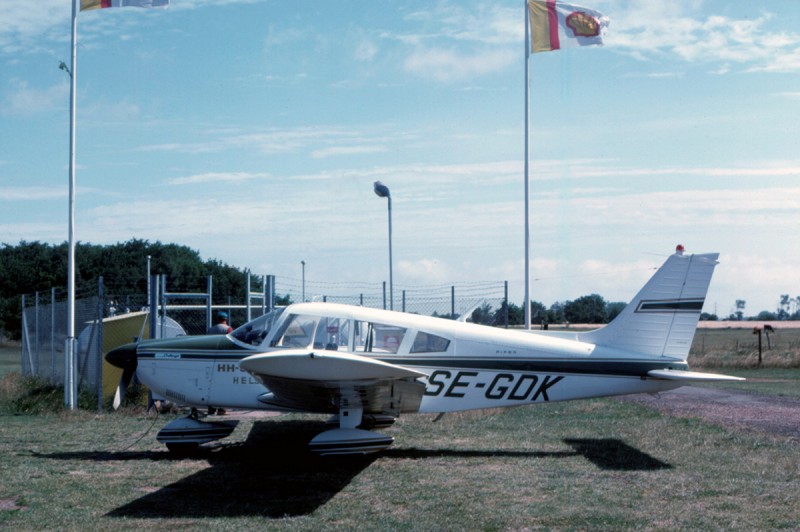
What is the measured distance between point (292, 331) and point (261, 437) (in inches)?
90.6

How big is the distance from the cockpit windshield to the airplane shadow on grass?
53.8 inches

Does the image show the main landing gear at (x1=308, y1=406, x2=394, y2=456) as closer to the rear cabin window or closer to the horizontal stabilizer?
the rear cabin window

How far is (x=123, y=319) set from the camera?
14617mm

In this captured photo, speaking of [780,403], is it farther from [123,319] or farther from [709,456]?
[123,319]

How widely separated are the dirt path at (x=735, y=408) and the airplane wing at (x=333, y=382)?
4780mm

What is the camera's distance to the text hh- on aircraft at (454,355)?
9719 mm

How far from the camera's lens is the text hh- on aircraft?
9.72m

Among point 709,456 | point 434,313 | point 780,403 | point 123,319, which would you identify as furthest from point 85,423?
point 780,403

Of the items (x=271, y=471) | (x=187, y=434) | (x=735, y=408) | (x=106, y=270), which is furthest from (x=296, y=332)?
(x=106, y=270)

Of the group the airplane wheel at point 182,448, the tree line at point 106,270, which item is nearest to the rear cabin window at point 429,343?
the airplane wheel at point 182,448

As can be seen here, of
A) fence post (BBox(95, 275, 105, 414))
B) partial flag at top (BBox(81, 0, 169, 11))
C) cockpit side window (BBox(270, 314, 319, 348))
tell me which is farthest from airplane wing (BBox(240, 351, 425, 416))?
partial flag at top (BBox(81, 0, 169, 11))

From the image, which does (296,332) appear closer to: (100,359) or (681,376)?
(681,376)

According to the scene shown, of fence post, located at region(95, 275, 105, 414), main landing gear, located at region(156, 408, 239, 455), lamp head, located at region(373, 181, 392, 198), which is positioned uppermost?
lamp head, located at region(373, 181, 392, 198)

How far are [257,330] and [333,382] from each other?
219 cm
